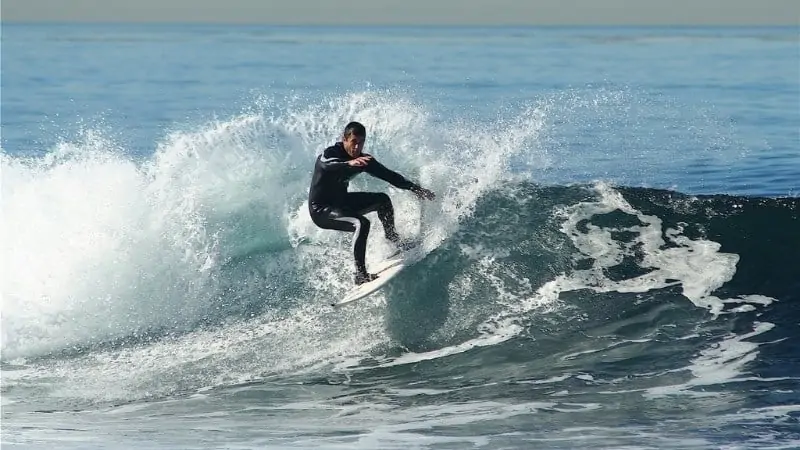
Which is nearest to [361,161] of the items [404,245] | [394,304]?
[404,245]

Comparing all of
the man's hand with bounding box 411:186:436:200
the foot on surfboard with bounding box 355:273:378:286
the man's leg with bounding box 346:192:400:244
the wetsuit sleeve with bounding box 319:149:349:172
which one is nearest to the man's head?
the wetsuit sleeve with bounding box 319:149:349:172

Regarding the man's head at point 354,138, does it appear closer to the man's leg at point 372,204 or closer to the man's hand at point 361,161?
the man's hand at point 361,161

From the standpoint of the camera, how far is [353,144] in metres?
9.84

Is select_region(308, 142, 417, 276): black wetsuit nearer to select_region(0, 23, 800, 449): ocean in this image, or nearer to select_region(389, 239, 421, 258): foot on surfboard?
select_region(389, 239, 421, 258): foot on surfboard

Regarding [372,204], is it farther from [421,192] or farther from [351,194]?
[421,192]

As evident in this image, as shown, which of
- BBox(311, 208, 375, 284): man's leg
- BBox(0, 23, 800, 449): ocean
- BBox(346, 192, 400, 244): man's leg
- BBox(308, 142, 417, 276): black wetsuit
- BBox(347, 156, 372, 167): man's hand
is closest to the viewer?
BBox(0, 23, 800, 449): ocean

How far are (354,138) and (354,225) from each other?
2.79ft

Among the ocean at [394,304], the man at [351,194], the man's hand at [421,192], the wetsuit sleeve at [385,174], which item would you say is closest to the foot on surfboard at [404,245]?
the ocean at [394,304]

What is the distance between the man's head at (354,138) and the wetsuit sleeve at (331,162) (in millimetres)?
129

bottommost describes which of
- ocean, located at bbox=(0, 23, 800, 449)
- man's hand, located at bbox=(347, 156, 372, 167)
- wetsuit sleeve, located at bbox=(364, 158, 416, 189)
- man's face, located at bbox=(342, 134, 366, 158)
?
ocean, located at bbox=(0, 23, 800, 449)

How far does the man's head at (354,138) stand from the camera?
979 cm

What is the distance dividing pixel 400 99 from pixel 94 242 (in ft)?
14.4

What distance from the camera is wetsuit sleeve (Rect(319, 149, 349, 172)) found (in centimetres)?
993

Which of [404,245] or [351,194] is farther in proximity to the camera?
[404,245]
